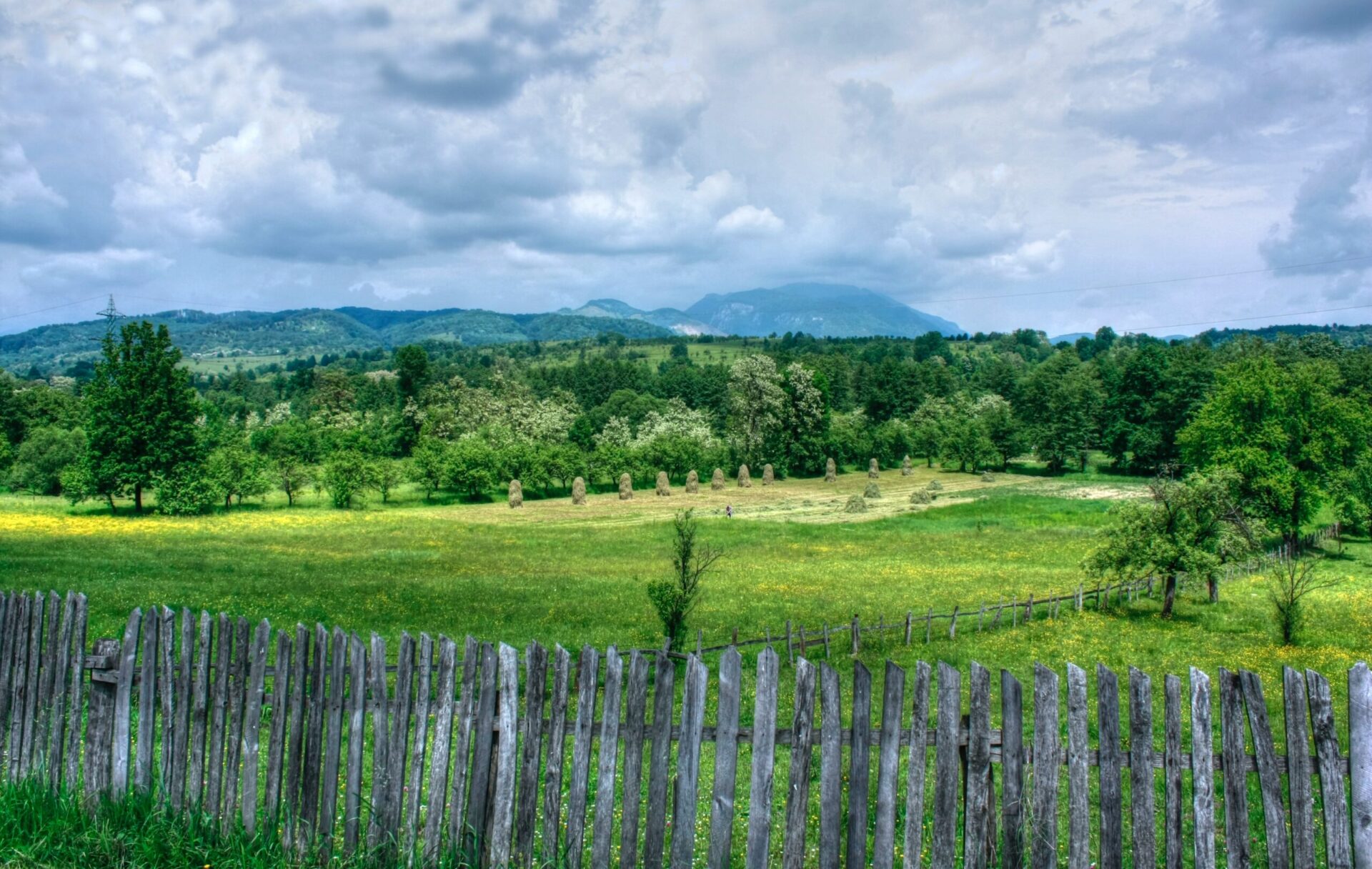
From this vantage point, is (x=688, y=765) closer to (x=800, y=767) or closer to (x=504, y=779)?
(x=800, y=767)

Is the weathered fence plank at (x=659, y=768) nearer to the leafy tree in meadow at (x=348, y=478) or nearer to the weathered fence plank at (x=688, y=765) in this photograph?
the weathered fence plank at (x=688, y=765)

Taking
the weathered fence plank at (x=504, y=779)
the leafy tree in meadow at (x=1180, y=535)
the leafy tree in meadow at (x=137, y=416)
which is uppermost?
the leafy tree in meadow at (x=137, y=416)

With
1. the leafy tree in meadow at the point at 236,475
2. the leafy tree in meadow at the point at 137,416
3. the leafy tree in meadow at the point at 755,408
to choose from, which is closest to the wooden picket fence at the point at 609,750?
the leafy tree in meadow at the point at 137,416

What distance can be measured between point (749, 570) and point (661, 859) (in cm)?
3043

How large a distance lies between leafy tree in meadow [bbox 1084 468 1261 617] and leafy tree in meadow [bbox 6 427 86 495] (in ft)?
229

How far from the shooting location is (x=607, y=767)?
586 cm

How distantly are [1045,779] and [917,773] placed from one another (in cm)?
87

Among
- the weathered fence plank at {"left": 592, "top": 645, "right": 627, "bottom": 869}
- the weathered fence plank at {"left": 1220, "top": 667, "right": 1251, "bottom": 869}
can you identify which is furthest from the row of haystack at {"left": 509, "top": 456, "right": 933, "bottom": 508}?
the weathered fence plank at {"left": 1220, "top": 667, "right": 1251, "bottom": 869}

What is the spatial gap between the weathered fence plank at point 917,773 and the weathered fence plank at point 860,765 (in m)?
0.27

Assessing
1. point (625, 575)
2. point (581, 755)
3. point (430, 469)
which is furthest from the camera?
point (430, 469)

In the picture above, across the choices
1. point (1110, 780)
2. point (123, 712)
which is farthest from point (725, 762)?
point (123, 712)

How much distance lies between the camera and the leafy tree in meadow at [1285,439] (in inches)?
1852

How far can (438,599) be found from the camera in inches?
1040

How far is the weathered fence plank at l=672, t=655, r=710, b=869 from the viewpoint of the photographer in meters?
5.68
